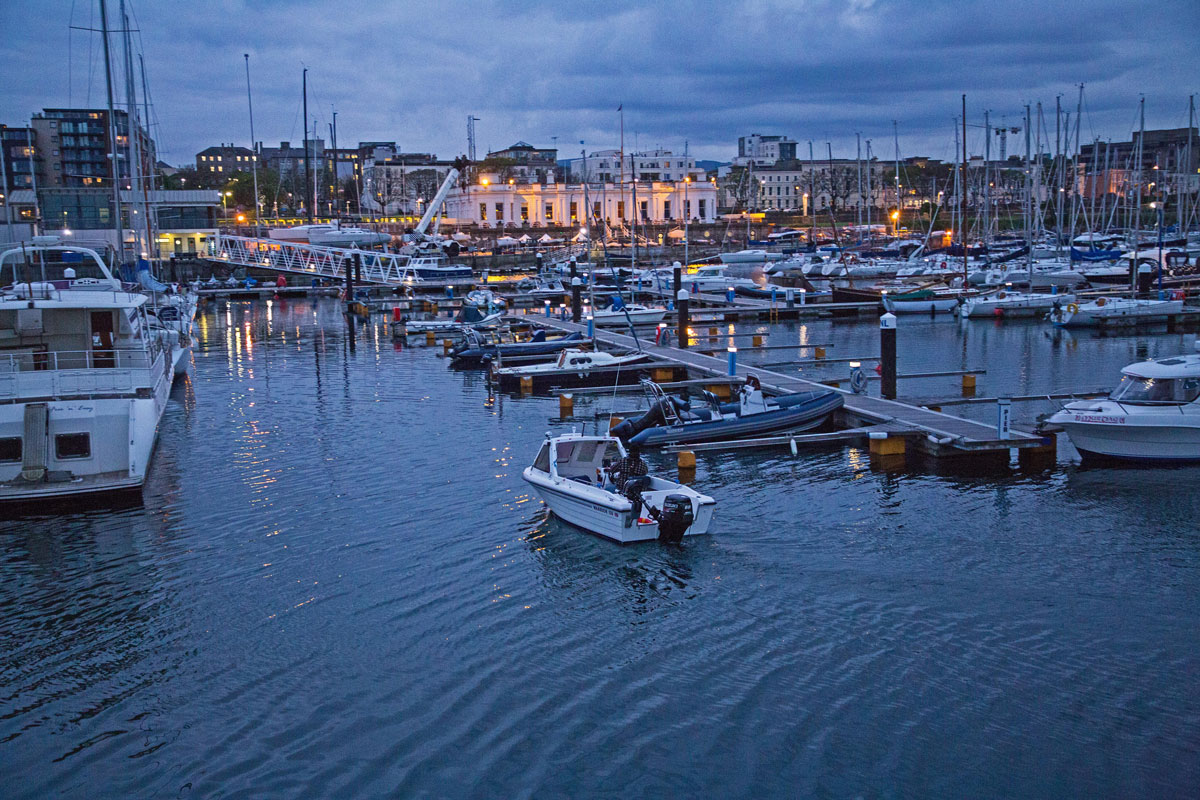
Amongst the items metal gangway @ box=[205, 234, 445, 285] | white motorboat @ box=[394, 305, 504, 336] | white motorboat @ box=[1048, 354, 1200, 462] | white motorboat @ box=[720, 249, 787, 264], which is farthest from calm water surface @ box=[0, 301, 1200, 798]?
white motorboat @ box=[720, 249, 787, 264]

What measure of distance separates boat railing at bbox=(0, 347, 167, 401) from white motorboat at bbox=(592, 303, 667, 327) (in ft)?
91.7

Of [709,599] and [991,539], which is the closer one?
[709,599]

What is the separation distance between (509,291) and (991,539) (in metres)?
56.9

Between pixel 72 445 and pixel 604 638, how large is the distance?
12.5m

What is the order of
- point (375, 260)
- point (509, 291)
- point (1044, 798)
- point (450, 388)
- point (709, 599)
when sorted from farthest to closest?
point (375, 260) < point (509, 291) < point (450, 388) < point (709, 599) < point (1044, 798)

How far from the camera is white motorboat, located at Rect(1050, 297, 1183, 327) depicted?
49.2m

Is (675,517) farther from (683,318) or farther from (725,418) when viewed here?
(683,318)

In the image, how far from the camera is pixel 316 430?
28172 mm

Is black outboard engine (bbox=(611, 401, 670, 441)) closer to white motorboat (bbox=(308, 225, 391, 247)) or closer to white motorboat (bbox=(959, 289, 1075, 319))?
white motorboat (bbox=(959, 289, 1075, 319))

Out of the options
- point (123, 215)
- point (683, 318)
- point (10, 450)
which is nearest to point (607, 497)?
point (10, 450)

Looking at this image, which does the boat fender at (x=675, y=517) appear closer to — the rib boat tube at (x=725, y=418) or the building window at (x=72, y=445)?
the rib boat tube at (x=725, y=418)

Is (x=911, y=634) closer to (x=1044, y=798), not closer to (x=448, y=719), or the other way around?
(x=1044, y=798)

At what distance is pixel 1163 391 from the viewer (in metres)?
22.2

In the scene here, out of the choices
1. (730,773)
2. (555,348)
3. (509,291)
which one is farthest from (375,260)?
(730,773)
